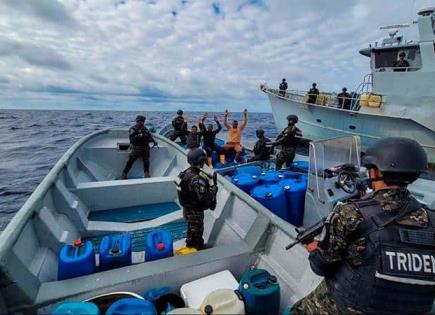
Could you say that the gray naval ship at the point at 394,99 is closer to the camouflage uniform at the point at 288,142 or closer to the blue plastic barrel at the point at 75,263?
the camouflage uniform at the point at 288,142

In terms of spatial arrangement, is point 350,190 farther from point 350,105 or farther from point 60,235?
point 350,105

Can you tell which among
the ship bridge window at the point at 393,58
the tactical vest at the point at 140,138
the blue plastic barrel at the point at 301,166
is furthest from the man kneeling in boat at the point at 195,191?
the ship bridge window at the point at 393,58

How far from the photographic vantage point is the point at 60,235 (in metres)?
3.84

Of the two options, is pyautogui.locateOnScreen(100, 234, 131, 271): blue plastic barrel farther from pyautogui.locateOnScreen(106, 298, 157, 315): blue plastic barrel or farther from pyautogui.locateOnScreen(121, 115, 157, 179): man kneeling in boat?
pyautogui.locateOnScreen(121, 115, 157, 179): man kneeling in boat

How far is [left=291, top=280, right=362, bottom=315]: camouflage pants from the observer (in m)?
1.92

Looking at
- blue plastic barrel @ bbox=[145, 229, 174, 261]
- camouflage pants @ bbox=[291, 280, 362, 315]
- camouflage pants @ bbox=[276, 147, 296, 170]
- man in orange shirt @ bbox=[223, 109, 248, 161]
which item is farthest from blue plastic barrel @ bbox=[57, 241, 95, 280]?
man in orange shirt @ bbox=[223, 109, 248, 161]

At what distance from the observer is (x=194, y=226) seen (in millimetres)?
3975

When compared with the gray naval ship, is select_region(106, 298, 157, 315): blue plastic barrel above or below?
below

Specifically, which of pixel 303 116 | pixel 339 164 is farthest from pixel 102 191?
pixel 303 116

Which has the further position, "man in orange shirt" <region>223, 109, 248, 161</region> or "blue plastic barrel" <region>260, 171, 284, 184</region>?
"man in orange shirt" <region>223, 109, 248, 161</region>

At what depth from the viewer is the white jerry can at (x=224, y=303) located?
2.18 metres

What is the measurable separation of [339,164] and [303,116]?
54.8ft

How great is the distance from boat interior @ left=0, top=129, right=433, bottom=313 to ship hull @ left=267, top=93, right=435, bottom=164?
11.8 metres

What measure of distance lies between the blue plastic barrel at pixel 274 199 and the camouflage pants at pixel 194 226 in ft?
4.78
